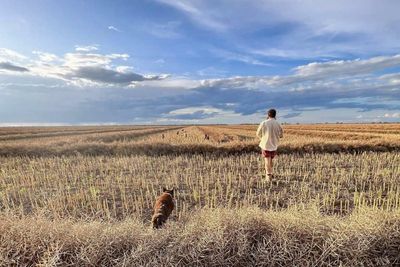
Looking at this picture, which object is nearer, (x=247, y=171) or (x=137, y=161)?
(x=247, y=171)

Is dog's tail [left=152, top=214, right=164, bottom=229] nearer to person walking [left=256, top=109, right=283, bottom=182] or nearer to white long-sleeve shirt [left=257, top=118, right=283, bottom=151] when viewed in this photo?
person walking [left=256, top=109, right=283, bottom=182]

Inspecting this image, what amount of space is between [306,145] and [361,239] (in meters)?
15.3

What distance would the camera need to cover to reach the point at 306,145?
19.9 m

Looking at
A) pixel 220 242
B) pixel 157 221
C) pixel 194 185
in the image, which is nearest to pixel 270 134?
pixel 194 185

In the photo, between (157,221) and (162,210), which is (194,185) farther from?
(157,221)

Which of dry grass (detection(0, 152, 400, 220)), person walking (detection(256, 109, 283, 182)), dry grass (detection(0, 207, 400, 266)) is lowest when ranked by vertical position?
dry grass (detection(0, 152, 400, 220))

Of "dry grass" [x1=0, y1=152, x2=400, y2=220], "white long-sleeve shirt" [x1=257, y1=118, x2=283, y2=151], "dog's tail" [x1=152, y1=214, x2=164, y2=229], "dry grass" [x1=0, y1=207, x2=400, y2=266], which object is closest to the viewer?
"dry grass" [x1=0, y1=207, x2=400, y2=266]

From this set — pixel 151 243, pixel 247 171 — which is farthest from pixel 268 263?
pixel 247 171

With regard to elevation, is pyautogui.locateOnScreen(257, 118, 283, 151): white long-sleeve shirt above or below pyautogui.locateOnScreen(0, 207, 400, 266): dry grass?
above

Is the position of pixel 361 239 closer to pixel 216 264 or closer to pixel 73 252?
pixel 216 264

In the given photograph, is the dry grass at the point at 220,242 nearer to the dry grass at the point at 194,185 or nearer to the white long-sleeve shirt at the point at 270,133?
the dry grass at the point at 194,185

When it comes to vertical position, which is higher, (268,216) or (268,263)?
(268,216)

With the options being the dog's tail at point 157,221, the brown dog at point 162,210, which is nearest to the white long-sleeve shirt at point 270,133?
the brown dog at point 162,210

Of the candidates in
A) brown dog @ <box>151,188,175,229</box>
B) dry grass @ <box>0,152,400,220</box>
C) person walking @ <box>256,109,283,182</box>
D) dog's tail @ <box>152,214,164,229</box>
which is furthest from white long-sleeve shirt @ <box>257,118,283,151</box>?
dog's tail @ <box>152,214,164,229</box>
